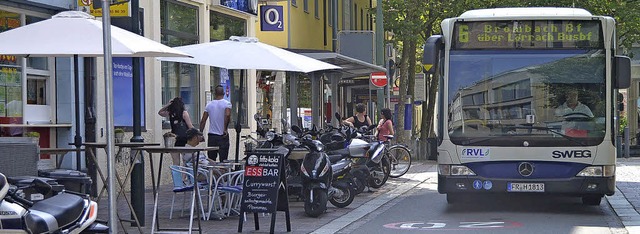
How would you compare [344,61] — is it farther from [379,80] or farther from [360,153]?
[360,153]

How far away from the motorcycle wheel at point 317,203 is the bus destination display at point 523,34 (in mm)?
2861

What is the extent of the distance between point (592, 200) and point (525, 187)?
5.50ft

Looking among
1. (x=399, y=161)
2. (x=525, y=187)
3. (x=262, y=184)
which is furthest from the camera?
(x=399, y=161)

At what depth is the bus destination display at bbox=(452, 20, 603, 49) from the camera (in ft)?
49.0

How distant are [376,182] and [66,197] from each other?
11.7 metres

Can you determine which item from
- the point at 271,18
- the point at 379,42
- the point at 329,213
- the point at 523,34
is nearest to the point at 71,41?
the point at 329,213

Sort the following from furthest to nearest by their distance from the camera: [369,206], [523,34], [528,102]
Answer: [369,206]
[523,34]
[528,102]

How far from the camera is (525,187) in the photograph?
1464 cm

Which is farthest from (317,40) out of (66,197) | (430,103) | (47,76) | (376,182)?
(66,197)

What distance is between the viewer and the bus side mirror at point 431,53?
14758 mm

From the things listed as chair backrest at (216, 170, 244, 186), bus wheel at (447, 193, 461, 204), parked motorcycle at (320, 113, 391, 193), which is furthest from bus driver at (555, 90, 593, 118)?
chair backrest at (216, 170, 244, 186)

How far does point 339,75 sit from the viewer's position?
3591cm

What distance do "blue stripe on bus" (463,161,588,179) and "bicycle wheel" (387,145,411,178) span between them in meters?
8.09

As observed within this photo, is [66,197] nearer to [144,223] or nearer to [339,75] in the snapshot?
[144,223]
